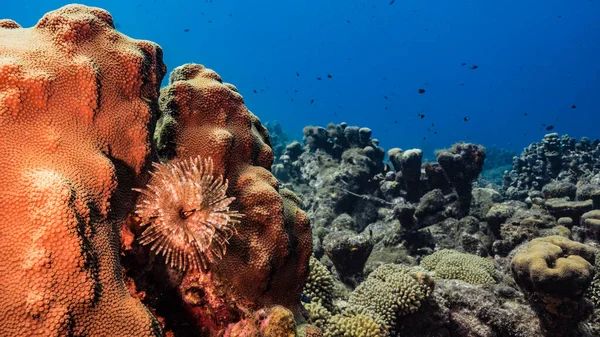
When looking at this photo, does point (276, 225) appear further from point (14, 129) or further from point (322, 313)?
point (322, 313)

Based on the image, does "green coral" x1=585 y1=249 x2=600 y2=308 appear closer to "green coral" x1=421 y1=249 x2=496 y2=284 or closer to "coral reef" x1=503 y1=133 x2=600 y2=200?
"green coral" x1=421 y1=249 x2=496 y2=284

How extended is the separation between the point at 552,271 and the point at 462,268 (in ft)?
7.21

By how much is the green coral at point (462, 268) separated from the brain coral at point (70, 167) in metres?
6.54

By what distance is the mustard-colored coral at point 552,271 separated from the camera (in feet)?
16.5

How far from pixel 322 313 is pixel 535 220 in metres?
6.85

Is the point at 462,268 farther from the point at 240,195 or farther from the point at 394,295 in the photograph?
the point at 240,195

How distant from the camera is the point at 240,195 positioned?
10.2 feet

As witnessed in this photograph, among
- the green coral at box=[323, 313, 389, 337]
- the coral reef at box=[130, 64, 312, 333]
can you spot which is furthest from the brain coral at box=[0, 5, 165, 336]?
the green coral at box=[323, 313, 389, 337]

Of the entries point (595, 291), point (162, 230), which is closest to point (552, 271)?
point (595, 291)

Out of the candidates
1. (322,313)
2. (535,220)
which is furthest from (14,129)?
(535,220)

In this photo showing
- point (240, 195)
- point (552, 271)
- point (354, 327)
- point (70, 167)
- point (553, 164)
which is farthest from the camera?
point (553, 164)

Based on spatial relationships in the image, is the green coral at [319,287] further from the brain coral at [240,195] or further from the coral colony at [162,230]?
the brain coral at [240,195]

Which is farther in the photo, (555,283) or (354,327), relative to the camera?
(555,283)

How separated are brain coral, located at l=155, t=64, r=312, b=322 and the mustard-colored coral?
4.00 meters
